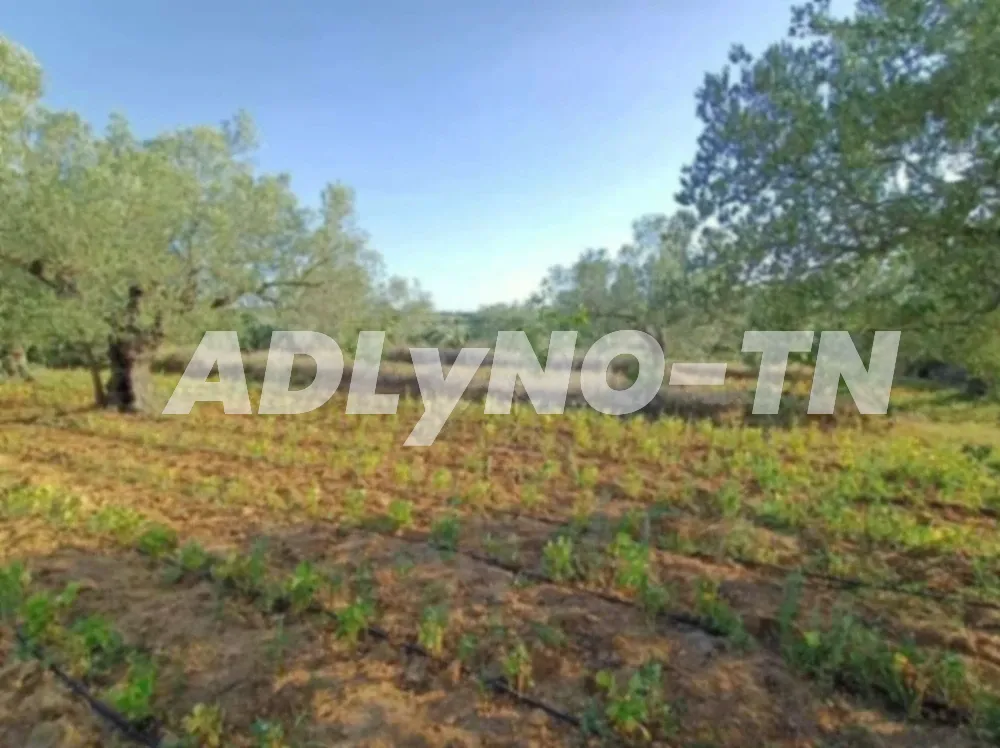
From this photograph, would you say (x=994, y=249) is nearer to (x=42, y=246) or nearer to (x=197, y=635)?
(x=197, y=635)

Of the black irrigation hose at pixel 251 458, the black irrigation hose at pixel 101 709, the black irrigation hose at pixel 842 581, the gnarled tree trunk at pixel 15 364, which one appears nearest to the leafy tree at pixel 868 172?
the black irrigation hose at pixel 842 581

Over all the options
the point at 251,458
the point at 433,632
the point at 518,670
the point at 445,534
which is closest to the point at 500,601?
the point at 433,632

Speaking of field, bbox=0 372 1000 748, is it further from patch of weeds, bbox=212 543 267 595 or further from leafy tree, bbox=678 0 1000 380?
leafy tree, bbox=678 0 1000 380

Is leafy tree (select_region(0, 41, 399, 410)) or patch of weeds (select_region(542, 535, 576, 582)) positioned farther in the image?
leafy tree (select_region(0, 41, 399, 410))

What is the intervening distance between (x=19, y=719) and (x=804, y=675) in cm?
458

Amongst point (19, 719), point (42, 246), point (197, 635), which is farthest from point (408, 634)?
point (42, 246)

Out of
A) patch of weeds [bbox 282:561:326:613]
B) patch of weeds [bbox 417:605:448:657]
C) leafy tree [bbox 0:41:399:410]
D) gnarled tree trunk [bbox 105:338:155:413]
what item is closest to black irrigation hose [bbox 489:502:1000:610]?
patch of weeds [bbox 417:605:448:657]

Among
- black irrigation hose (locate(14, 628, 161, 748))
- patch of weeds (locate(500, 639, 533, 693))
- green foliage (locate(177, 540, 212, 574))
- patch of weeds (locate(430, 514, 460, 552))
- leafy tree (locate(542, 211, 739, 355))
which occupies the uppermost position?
leafy tree (locate(542, 211, 739, 355))

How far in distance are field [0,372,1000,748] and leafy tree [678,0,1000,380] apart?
221 cm

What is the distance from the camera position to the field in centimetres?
359

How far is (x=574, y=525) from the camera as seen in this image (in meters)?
6.49

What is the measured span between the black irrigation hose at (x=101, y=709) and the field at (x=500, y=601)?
2cm

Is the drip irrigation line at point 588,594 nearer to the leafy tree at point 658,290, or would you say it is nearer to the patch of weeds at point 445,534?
the patch of weeds at point 445,534

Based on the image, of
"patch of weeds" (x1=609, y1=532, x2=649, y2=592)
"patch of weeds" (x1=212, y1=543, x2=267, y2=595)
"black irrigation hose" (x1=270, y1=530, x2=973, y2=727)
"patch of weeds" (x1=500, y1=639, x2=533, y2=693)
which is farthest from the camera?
"patch of weeds" (x1=212, y1=543, x2=267, y2=595)
